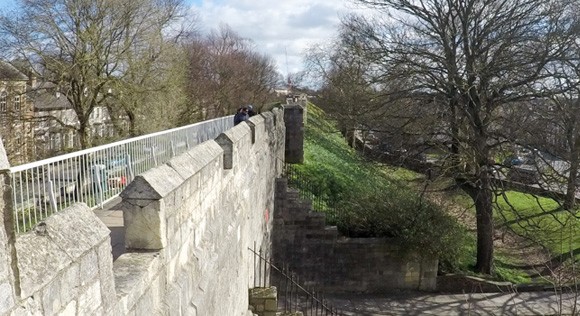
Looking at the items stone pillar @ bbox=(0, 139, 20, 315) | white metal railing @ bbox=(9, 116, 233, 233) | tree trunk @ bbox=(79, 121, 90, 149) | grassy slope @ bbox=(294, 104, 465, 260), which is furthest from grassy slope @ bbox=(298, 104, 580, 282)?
stone pillar @ bbox=(0, 139, 20, 315)

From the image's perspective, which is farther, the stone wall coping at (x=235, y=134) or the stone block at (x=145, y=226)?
the stone wall coping at (x=235, y=134)

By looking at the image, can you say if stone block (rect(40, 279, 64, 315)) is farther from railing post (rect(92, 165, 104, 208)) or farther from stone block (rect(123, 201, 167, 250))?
railing post (rect(92, 165, 104, 208))

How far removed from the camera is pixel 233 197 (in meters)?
6.02

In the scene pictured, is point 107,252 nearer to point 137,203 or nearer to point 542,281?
point 137,203

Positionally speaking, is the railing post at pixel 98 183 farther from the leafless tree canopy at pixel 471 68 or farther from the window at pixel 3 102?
the window at pixel 3 102

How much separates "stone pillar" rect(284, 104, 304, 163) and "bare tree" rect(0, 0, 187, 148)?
640 centimetres

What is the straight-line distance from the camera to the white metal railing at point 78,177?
16.0ft

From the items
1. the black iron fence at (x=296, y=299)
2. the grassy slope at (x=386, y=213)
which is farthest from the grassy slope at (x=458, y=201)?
the black iron fence at (x=296, y=299)

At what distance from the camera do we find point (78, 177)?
6000mm

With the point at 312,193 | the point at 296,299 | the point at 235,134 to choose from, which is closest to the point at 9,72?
the point at 312,193

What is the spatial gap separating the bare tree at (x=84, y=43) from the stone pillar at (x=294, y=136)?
6.40 meters

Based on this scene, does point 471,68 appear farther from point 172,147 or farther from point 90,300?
point 90,300

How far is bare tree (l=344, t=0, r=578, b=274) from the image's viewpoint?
12.9 metres

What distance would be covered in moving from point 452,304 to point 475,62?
6470 millimetres
